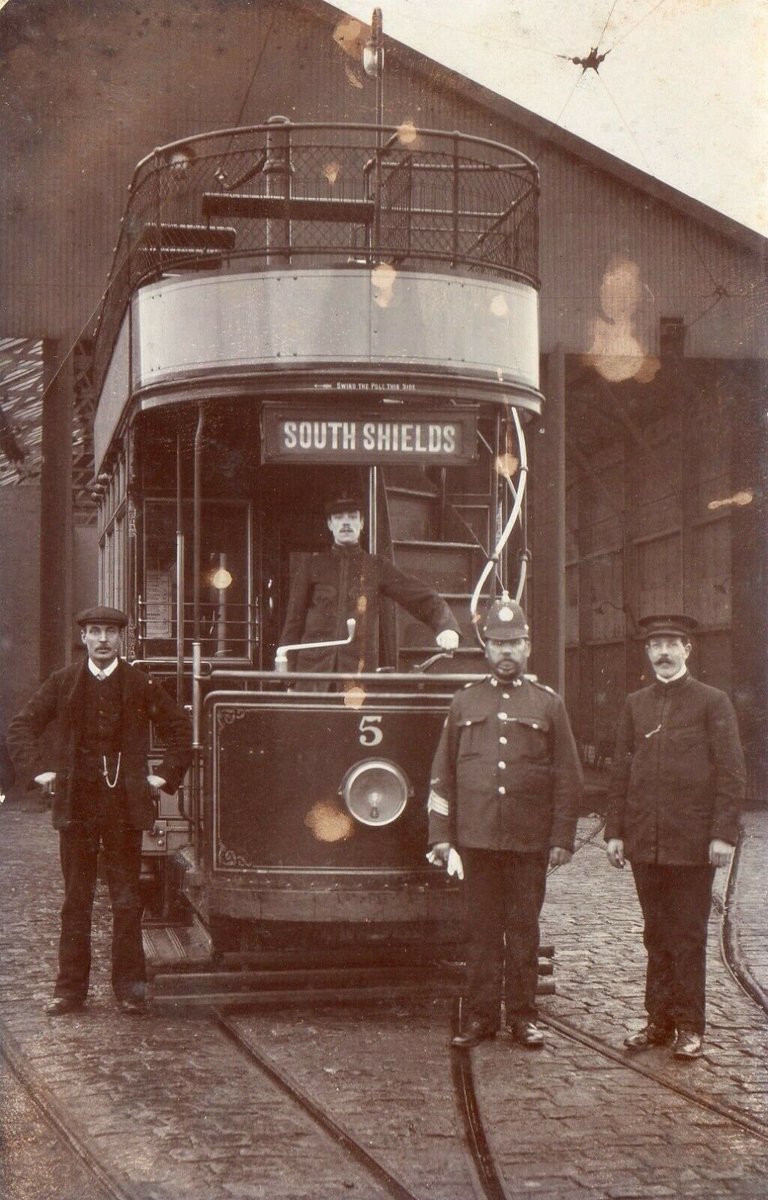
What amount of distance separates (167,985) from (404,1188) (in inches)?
112

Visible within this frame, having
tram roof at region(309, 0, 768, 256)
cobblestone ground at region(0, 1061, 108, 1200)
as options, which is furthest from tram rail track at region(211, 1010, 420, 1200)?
tram roof at region(309, 0, 768, 256)

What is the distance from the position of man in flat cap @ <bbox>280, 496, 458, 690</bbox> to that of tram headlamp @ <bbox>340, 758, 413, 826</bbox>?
2.00ft

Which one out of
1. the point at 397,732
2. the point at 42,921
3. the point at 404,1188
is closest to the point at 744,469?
the point at 42,921

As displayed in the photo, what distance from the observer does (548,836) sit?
630 cm

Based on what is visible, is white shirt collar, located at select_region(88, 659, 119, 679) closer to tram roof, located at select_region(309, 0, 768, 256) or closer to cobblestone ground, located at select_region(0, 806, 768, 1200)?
cobblestone ground, located at select_region(0, 806, 768, 1200)

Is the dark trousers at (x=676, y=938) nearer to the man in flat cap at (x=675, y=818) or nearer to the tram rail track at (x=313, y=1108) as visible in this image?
the man in flat cap at (x=675, y=818)

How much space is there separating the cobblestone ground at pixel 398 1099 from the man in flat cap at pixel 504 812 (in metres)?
0.30

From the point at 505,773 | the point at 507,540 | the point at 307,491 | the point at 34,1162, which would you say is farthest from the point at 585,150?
the point at 34,1162

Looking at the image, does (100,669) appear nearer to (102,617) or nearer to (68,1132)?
(102,617)

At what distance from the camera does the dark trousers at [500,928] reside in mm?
6250

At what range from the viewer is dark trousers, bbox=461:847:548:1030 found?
6.25m

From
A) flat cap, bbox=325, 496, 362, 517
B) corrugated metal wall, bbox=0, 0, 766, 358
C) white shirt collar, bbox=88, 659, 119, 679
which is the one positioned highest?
corrugated metal wall, bbox=0, 0, 766, 358

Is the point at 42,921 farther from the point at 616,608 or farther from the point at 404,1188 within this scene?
the point at 616,608

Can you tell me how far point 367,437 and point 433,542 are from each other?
73 cm
